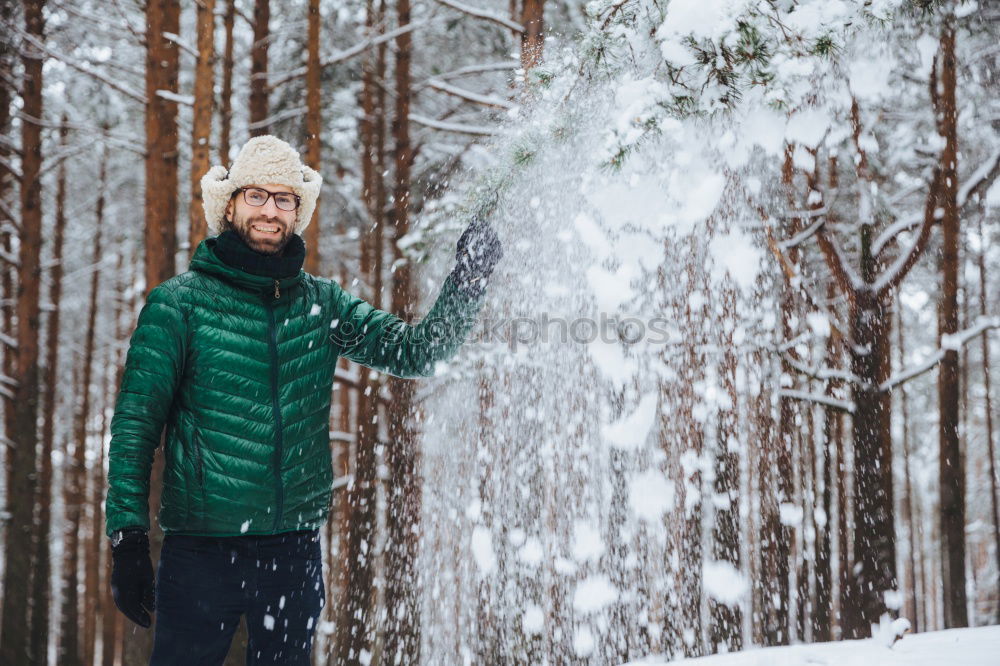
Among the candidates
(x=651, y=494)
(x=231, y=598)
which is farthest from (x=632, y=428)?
(x=231, y=598)

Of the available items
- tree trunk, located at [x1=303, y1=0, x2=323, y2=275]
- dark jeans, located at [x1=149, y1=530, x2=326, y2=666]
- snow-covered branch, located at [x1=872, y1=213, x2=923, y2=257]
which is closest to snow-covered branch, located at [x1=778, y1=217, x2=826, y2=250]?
snow-covered branch, located at [x1=872, y1=213, x2=923, y2=257]

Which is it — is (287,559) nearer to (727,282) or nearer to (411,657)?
(727,282)

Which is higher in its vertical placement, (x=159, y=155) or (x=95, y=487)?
(x=159, y=155)

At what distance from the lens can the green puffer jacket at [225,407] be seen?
1823 mm

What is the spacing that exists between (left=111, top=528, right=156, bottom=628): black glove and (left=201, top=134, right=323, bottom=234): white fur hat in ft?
3.12

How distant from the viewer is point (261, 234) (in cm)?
205

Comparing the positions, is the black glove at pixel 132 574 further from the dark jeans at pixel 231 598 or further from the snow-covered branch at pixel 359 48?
the snow-covered branch at pixel 359 48

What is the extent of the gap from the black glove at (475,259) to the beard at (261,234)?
0.56 metres

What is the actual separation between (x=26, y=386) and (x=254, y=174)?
8170 mm

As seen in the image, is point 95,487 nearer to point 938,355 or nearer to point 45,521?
point 45,521

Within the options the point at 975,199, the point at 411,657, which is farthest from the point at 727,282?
the point at 411,657

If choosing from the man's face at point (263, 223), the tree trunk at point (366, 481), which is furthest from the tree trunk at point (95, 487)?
the man's face at point (263, 223)

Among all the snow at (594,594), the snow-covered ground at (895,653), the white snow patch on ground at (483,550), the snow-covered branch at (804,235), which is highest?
the snow-covered branch at (804,235)

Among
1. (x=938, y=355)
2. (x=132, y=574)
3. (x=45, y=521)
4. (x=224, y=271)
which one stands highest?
(x=938, y=355)
